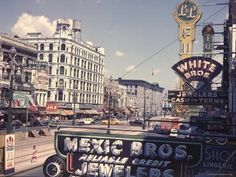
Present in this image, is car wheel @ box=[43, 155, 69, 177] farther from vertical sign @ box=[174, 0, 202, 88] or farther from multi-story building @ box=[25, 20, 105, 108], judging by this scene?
multi-story building @ box=[25, 20, 105, 108]

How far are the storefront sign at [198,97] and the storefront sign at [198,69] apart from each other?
1.06 metres

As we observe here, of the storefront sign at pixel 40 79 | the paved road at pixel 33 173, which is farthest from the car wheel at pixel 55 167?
the storefront sign at pixel 40 79

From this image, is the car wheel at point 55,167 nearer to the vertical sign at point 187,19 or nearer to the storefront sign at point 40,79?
the vertical sign at point 187,19

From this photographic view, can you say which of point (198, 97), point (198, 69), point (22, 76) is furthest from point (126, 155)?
point (22, 76)

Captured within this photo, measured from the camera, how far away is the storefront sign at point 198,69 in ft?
66.1

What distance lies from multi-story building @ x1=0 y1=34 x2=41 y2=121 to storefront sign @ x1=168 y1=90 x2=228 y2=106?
43325 millimetres

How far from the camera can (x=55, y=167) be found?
1304 centimetres

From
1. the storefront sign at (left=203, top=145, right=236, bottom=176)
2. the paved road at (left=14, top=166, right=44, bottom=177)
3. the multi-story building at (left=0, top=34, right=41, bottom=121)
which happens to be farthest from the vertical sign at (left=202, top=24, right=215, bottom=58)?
the multi-story building at (left=0, top=34, right=41, bottom=121)

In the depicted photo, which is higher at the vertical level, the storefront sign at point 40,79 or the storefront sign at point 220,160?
the storefront sign at point 40,79

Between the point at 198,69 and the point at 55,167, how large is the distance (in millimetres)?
10237

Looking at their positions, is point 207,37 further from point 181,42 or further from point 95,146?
point 95,146

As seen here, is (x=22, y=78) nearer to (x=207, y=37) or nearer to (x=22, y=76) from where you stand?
(x=22, y=76)

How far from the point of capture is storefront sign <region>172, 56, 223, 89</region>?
66.1 feet

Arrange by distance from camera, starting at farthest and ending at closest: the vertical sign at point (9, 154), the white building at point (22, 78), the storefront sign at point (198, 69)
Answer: the white building at point (22, 78), the vertical sign at point (9, 154), the storefront sign at point (198, 69)
